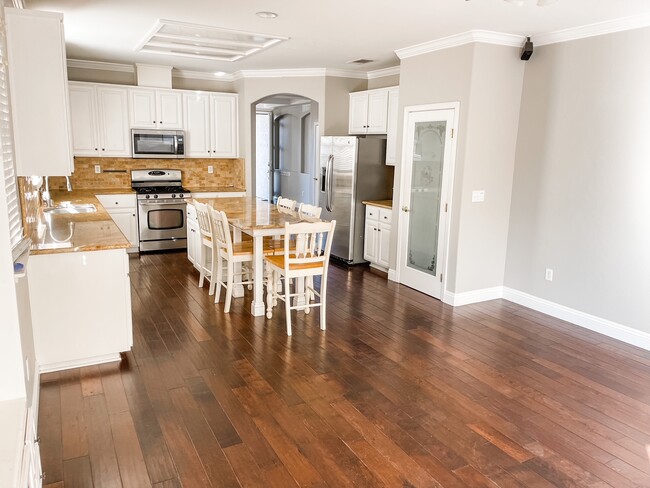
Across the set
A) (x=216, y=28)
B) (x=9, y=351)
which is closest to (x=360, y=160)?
(x=216, y=28)

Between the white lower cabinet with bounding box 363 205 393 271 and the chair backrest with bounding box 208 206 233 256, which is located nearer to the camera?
the chair backrest with bounding box 208 206 233 256

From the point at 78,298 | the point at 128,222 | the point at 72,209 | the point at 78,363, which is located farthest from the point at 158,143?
the point at 78,363

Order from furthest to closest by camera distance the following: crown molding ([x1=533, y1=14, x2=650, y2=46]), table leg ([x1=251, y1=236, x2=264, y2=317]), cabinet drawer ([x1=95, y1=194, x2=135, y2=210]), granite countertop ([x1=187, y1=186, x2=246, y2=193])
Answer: granite countertop ([x1=187, y1=186, x2=246, y2=193])
cabinet drawer ([x1=95, y1=194, x2=135, y2=210])
table leg ([x1=251, y1=236, x2=264, y2=317])
crown molding ([x1=533, y1=14, x2=650, y2=46])

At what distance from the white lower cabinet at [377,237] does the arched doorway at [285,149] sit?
267 cm

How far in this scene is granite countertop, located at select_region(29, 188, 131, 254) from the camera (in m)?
3.40

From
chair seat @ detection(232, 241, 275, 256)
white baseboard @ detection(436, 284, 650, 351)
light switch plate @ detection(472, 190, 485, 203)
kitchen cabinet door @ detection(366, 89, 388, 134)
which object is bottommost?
white baseboard @ detection(436, 284, 650, 351)

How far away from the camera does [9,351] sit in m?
2.09

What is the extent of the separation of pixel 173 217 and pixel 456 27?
4755 millimetres

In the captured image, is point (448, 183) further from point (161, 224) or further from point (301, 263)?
point (161, 224)

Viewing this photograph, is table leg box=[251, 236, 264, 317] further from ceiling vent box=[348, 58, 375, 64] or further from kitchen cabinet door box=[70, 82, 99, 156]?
kitchen cabinet door box=[70, 82, 99, 156]

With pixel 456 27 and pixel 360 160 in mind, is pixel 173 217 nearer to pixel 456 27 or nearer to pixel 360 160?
pixel 360 160

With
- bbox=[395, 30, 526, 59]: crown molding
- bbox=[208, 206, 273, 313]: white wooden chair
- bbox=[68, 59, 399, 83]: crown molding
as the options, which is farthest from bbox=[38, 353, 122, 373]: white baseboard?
bbox=[68, 59, 399, 83]: crown molding

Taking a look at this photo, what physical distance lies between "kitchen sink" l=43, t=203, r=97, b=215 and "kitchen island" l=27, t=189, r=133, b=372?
1430 millimetres

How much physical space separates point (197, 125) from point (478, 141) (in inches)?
178
